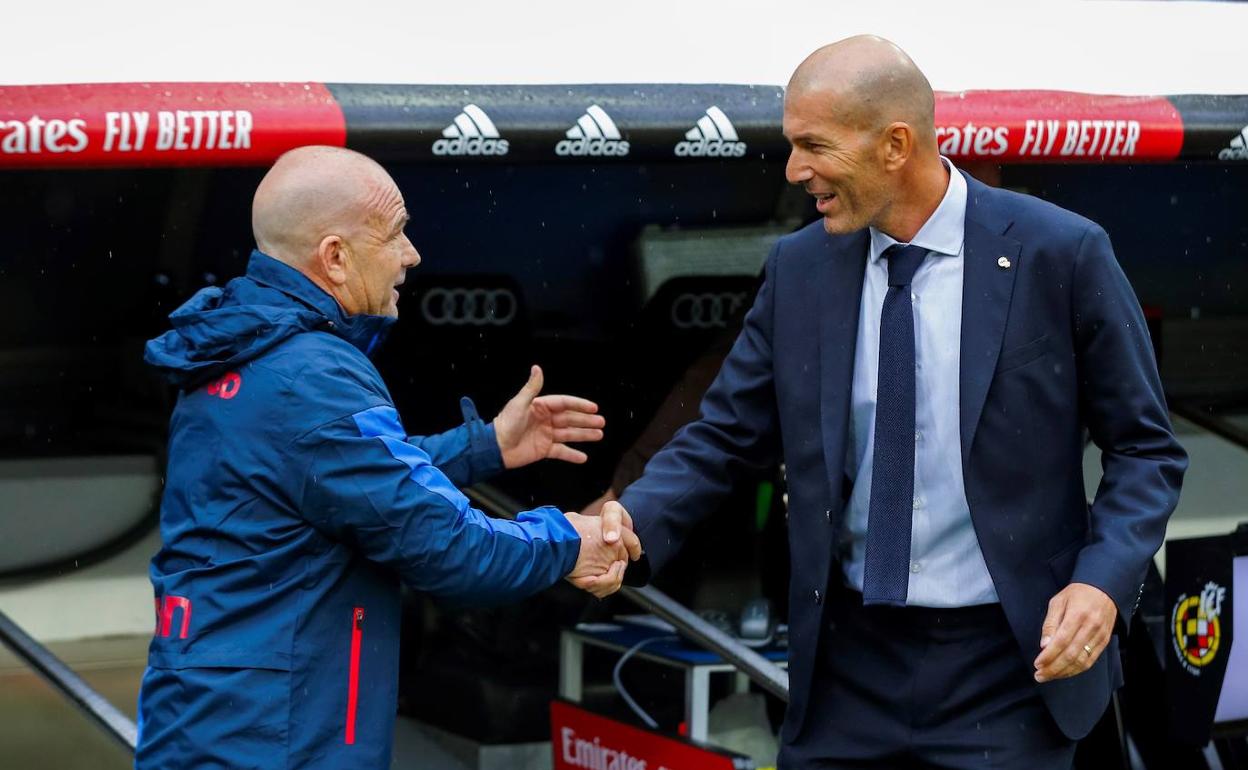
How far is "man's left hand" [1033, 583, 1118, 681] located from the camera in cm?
272

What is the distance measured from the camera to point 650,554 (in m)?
3.19

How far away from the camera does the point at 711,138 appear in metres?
4.02

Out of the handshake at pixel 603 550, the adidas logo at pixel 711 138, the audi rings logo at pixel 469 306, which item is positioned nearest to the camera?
the handshake at pixel 603 550

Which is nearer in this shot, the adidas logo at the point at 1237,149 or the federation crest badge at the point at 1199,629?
the federation crest badge at the point at 1199,629

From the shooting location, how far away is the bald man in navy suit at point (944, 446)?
287 centimetres

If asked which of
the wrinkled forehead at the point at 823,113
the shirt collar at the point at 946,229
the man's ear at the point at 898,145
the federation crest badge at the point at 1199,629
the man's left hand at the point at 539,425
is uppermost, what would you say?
the wrinkled forehead at the point at 823,113

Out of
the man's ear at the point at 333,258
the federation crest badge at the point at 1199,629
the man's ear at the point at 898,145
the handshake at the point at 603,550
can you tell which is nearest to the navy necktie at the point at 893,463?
the man's ear at the point at 898,145

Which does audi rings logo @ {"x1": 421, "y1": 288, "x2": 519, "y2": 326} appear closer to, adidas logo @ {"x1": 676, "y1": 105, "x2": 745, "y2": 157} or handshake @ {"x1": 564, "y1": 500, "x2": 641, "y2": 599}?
adidas logo @ {"x1": 676, "y1": 105, "x2": 745, "y2": 157}

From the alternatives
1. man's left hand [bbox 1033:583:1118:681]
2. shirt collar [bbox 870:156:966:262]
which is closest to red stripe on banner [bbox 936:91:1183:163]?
shirt collar [bbox 870:156:966:262]

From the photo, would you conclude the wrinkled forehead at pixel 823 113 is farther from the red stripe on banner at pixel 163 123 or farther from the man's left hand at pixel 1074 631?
the red stripe on banner at pixel 163 123

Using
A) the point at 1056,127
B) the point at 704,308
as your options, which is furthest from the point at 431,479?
the point at 704,308

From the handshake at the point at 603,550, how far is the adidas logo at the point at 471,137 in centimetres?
96

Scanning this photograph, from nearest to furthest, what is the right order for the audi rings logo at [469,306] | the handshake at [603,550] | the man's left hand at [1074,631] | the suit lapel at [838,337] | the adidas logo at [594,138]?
1. the man's left hand at [1074,631]
2. the suit lapel at [838,337]
3. the handshake at [603,550]
4. the adidas logo at [594,138]
5. the audi rings logo at [469,306]

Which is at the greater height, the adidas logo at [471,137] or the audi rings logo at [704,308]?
the adidas logo at [471,137]
